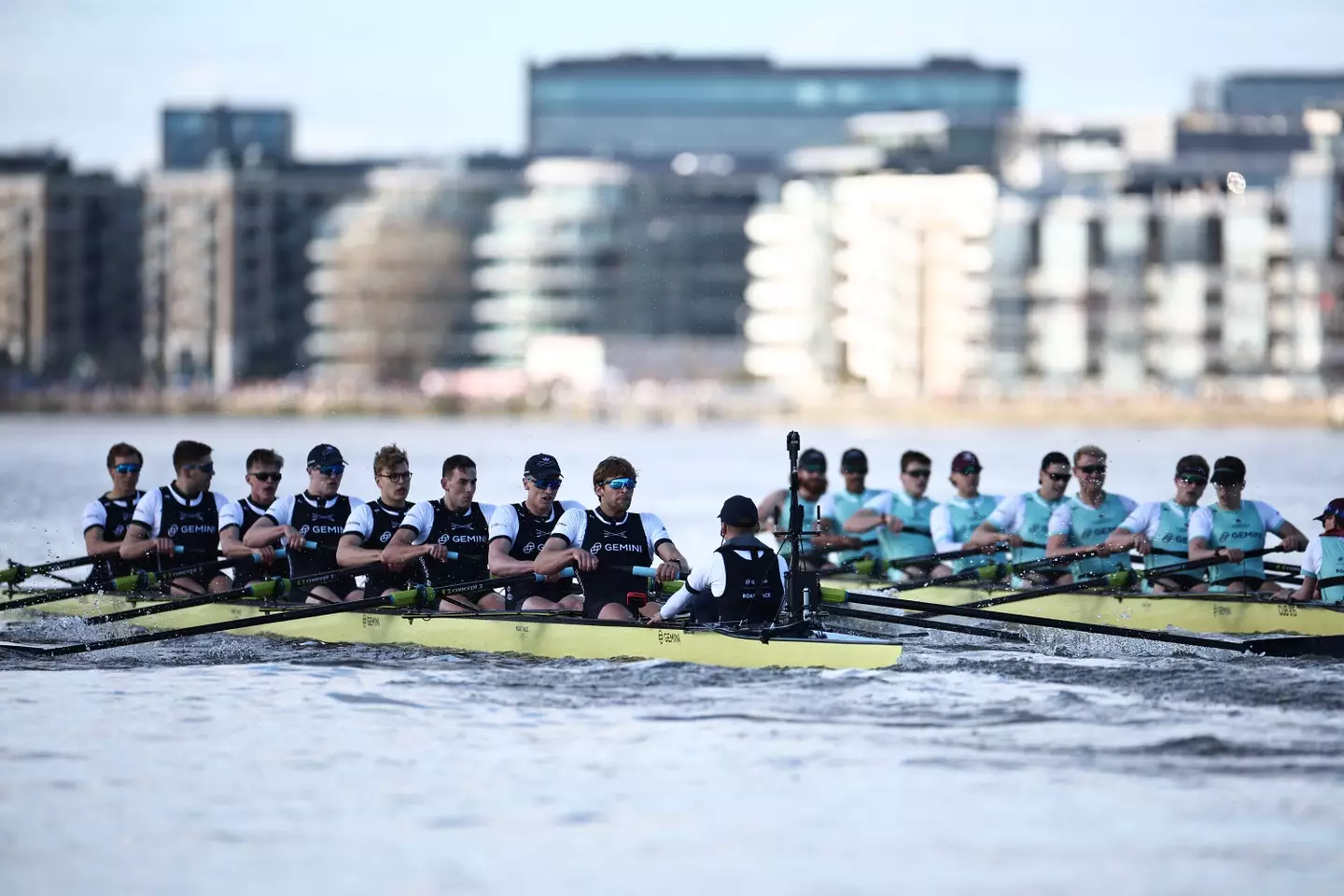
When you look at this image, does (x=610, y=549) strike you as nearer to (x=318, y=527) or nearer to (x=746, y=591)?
(x=746, y=591)

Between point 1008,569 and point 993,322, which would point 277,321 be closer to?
point 993,322

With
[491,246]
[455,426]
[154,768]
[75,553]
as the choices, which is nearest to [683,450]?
[455,426]

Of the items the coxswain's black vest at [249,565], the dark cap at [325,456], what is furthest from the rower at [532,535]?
the coxswain's black vest at [249,565]

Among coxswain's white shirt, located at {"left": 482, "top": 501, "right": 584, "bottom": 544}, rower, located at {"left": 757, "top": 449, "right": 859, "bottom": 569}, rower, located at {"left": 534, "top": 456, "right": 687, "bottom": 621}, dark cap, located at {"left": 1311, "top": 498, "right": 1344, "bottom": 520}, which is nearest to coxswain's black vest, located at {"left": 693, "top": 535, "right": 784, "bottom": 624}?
rower, located at {"left": 534, "top": 456, "right": 687, "bottom": 621}

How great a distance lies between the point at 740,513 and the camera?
60.9 feet

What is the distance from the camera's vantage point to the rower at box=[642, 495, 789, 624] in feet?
62.2

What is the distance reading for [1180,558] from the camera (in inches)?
912

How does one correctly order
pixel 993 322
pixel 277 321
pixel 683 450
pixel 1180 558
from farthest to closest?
pixel 277 321
pixel 993 322
pixel 683 450
pixel 1180 558

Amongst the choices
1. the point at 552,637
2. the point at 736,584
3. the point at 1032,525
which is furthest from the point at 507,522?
the point at 1032,525

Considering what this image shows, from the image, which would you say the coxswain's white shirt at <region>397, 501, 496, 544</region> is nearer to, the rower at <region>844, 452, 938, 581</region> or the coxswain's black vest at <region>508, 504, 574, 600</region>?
the coxswain's black vest at <region>508, 504, 574, 600</region>

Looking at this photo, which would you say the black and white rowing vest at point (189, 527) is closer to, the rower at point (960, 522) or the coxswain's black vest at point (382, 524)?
the coxswain's black vest at point (382, 524)

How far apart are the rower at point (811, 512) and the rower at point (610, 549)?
17.1ft

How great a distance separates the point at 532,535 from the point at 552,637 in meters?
0.87

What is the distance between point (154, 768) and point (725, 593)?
168 inches
